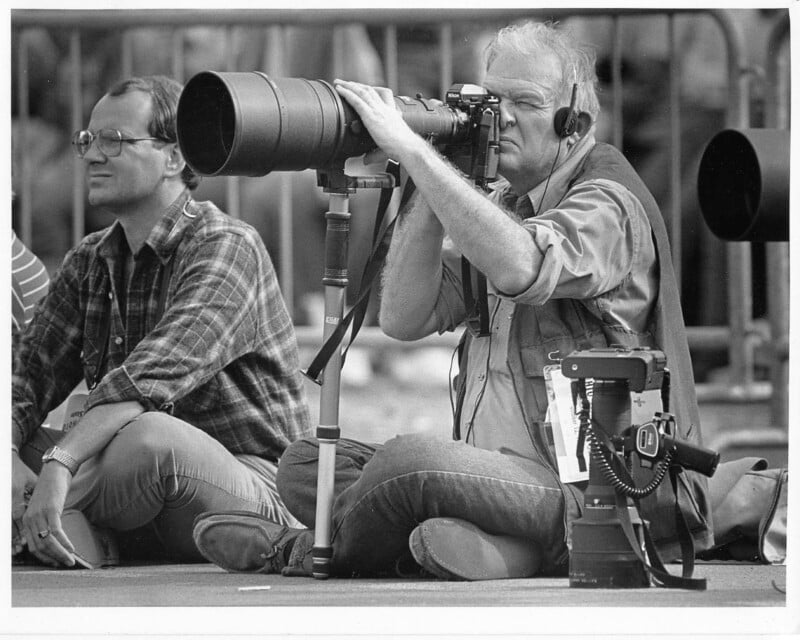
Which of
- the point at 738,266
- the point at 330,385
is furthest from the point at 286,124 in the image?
the point at 738,266

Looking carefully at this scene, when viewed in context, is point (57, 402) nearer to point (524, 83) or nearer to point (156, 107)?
point (156, 107)

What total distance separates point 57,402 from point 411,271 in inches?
36.6

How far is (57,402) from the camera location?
3.48 meters

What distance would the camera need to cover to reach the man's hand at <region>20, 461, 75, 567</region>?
9.83ft

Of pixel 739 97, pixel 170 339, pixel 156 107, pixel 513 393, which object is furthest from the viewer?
pixel 739 97

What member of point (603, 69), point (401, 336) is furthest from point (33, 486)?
point (603, 69)

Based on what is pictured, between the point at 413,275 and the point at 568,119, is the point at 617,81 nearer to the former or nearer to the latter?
the point at 568,119

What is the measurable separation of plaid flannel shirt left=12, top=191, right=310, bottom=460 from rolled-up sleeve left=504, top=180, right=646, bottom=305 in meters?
0.71

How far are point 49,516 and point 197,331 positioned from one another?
0.45 m

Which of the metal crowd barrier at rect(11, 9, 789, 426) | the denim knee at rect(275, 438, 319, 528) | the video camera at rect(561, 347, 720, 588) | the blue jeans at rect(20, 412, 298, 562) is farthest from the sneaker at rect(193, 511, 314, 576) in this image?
the metal crowd barrier at rect(11, 9, 789, 426)

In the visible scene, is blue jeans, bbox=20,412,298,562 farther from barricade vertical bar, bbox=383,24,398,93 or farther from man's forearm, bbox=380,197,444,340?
barricade vertical bar, bbox=383,24,398,93

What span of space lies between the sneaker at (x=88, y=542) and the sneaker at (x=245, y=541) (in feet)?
0.91

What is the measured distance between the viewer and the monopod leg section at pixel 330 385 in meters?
2.72
